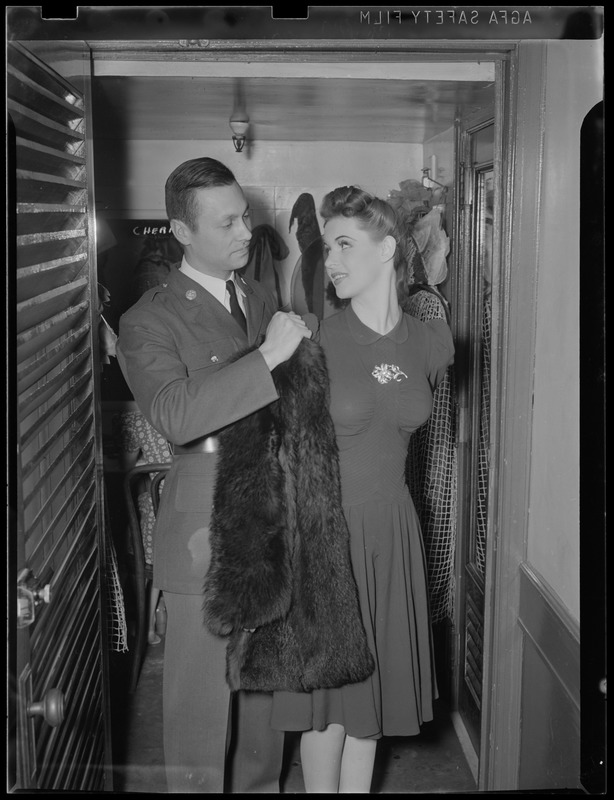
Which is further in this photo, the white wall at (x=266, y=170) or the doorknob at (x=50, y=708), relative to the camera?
the white wall at (x=266, y=170)

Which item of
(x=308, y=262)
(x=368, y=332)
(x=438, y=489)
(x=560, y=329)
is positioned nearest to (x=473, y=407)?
(x=438, y=489)

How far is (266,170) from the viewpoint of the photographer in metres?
3.05

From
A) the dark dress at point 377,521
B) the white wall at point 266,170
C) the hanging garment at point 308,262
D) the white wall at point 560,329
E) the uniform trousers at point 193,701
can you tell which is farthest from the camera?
the hanging garment at point 308,262

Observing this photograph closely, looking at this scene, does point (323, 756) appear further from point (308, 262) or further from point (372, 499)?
point (308, 262)

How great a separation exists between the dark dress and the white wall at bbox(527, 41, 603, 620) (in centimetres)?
31

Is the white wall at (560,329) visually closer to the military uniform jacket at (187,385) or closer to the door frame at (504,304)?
the door frame at (504,304)

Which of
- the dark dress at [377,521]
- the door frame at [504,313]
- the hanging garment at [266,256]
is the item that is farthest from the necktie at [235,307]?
the hanging garment at [266,256]

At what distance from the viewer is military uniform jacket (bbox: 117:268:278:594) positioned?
2.13 m

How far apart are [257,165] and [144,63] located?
82 centimetres

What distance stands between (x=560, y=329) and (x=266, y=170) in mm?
1366

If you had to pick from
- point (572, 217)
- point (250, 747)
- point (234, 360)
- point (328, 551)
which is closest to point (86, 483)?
point (234, 360)

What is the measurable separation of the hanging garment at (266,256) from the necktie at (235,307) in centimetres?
73

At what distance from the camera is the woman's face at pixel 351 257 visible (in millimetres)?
2309

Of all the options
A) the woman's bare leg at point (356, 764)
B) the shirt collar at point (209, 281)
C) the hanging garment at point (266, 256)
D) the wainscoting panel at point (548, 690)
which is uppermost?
the hanging garment at point (266, 256)
